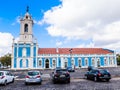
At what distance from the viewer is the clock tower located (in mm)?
67812

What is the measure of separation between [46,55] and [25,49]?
329 inches

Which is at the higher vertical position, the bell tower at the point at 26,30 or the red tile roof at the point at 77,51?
the bell tower at the point at 26,30

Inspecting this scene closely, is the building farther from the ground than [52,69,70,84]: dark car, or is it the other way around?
the building

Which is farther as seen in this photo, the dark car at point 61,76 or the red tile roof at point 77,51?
the red tile roof at point 77,51

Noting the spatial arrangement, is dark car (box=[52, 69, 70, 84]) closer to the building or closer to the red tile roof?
the building

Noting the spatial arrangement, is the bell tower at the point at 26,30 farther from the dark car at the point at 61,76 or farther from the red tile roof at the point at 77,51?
the dark car at the point at 61,76

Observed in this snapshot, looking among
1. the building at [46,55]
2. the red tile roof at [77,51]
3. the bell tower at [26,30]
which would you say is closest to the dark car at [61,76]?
the building at [46,55]

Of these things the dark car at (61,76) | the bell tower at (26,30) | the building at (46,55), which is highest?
the bell tower at (26,30)

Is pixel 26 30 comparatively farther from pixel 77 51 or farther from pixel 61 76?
pixel 61 76

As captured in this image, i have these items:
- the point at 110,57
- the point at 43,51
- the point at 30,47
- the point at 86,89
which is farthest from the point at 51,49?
the point at 86,89

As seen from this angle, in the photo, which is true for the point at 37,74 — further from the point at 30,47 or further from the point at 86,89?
the point at 30,47

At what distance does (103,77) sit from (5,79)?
10598mm

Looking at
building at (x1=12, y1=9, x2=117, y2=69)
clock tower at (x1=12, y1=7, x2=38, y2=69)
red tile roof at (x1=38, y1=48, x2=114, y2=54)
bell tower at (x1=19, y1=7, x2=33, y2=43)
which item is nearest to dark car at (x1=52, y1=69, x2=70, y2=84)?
building at (x1=12, y1=9, x2=117, y2=69)

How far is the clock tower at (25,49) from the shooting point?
67812 mm
